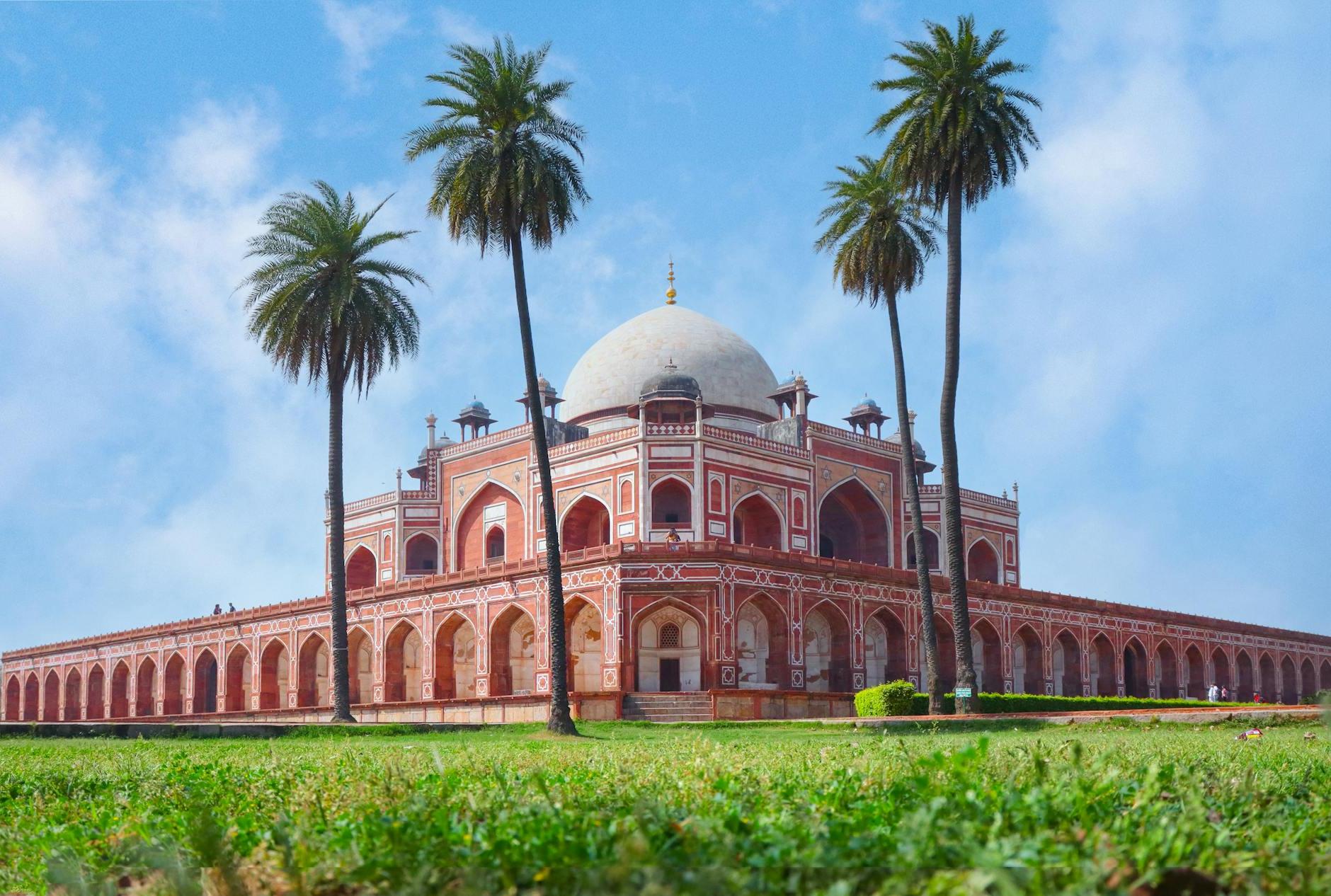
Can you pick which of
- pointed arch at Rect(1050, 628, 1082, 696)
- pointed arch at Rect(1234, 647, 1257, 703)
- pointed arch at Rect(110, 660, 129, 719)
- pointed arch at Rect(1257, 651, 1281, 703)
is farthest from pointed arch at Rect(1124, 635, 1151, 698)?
pointed arch at Rect(110, 660, 129, 719)

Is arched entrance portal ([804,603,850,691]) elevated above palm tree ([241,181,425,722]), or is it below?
below

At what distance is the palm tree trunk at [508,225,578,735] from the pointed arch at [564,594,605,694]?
11538 mm

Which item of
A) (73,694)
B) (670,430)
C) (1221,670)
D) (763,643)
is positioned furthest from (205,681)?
(1221,670)

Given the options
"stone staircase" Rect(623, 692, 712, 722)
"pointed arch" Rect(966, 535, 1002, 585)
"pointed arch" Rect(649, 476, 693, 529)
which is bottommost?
"stone staircase" Rect(623, 692, 712, 722)

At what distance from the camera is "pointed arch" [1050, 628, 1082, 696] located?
42.2 meters

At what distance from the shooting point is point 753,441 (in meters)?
39.7

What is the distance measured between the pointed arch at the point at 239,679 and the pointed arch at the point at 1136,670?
3149 cm

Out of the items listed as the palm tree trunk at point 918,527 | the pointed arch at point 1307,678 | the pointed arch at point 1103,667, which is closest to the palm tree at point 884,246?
the palm tree trunk at point 918,527

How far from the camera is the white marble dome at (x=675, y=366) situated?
150 feet

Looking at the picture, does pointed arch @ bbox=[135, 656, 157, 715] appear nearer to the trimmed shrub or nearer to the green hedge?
the green hedge

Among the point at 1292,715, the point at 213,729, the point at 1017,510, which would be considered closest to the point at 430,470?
the point at 1017,510

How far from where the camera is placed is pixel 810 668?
35.0 meters

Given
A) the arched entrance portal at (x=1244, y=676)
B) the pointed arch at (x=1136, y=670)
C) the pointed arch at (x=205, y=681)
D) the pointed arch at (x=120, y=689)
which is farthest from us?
the arched entrance portal at (x=1244, y=676)

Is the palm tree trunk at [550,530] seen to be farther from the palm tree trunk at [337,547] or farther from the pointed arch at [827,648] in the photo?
the pointed arch at [827,648]
